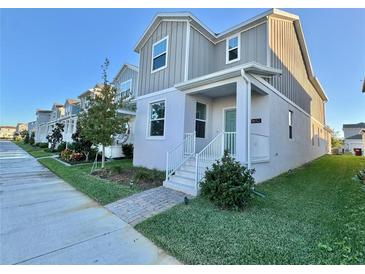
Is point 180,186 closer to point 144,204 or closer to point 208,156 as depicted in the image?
point 144,204

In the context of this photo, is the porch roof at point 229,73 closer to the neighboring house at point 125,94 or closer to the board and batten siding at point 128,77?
the neighboring house at point 125,94

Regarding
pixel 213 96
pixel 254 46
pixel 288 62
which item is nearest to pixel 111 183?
pixel 213 96

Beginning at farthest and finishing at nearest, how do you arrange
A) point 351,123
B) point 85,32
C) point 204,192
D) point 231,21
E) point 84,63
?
point 351,123 → point 84,63 → point 85,32 → point 231,21 → point 204,192

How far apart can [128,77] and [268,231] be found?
684 inches

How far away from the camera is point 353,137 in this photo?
121 feet

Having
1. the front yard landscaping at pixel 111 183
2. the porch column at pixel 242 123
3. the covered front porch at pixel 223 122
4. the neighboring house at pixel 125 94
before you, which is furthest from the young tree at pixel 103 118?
the porch column at pixel 242 123

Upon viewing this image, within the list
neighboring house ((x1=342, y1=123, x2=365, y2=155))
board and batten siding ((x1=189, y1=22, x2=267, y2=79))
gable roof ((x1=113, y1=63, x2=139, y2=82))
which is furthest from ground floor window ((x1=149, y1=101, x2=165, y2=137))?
neighboring house ((x1=342, y1=123, x2=365, y2=155))

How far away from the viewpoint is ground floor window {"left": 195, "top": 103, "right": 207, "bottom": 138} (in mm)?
9193

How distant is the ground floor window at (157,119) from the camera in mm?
9625

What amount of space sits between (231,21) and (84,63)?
1366 cm

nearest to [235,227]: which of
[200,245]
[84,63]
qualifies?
[200,245]

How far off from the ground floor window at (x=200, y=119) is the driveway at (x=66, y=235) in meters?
5.30
